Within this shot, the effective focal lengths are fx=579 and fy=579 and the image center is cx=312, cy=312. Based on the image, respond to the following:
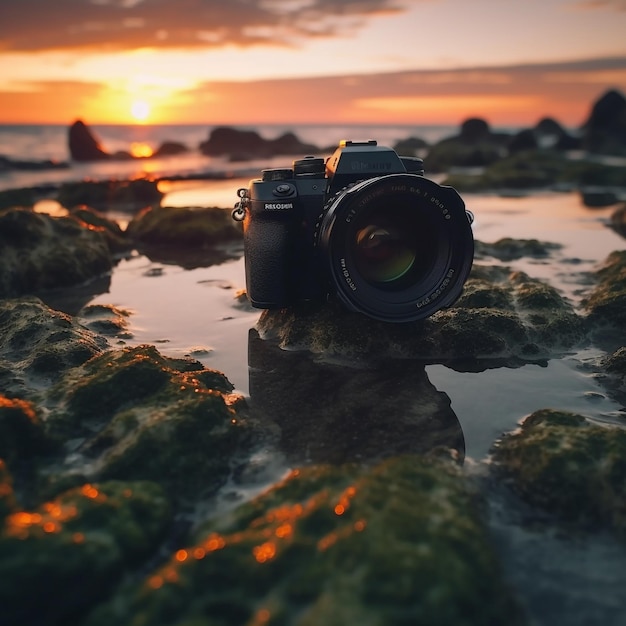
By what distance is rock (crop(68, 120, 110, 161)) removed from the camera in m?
38.5

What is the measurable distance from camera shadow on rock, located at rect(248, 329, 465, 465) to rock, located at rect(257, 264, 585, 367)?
6.3 inches

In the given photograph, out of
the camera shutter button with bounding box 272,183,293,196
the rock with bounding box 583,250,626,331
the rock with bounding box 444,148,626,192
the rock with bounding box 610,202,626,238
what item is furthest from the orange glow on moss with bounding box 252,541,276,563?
the rock with bounding box 444,148,626,192

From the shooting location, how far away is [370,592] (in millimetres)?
1653

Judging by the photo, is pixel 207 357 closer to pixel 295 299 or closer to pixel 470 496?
pixel 295 299

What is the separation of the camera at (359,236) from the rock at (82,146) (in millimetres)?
38382

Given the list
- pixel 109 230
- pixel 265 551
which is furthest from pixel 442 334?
pixel 109 230

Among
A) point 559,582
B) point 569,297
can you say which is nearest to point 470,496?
point 559,582

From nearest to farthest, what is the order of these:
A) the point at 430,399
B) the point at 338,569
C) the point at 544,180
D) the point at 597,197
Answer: the point at 338,569, the point at 430,399, the point at 597,197, the point at 544,180

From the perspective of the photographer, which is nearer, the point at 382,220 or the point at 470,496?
the point at 470,496

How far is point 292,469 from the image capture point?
2.57 m

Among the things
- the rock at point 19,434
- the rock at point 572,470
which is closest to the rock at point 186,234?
the rock at point 19,434

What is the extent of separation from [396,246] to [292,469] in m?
1.80

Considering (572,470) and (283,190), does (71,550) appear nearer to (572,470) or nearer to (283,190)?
(572,470)

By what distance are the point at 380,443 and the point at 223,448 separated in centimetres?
75
